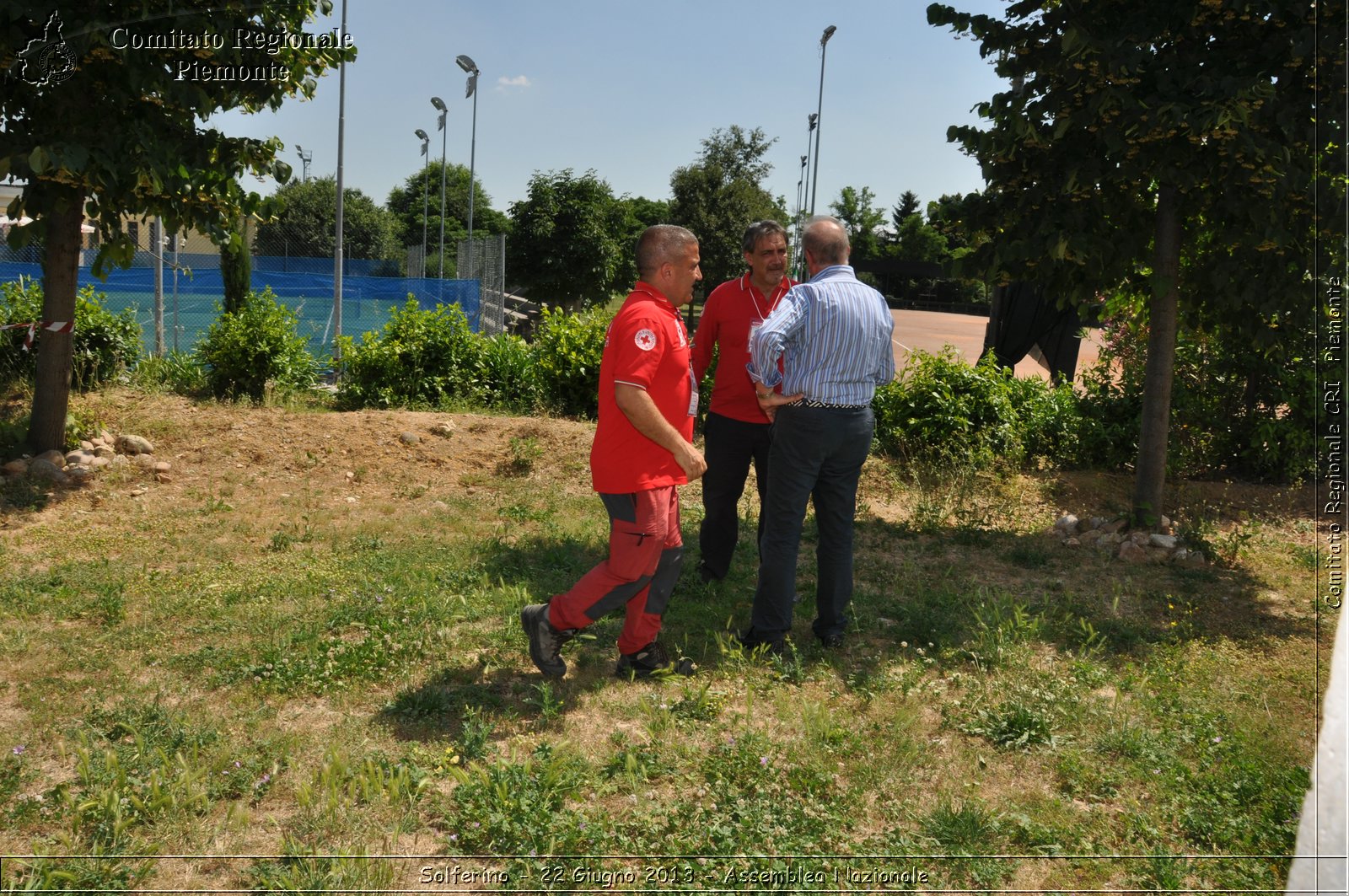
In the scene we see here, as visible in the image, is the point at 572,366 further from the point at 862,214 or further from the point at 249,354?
the point at 862,214

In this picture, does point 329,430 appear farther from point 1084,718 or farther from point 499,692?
point 1084,718

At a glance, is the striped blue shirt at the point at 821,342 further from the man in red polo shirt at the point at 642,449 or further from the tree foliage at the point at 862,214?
the tree foliage at the point at 862,214

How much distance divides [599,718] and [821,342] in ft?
6.01

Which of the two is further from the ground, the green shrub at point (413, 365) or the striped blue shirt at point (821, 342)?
the striped blue shirt at point (821, 342)

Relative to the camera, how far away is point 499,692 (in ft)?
13.5

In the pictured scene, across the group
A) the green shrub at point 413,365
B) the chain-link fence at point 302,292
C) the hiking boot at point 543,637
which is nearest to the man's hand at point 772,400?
the hiking boot at point 543,637

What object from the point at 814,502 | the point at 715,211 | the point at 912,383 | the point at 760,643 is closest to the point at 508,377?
the point at 912,383

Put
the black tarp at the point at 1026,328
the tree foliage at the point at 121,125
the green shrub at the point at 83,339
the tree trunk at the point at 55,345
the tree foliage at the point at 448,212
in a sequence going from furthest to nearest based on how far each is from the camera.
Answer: the tree foliage at the point at 448,212 → the black tarp at the point at 1026,328 → the green shrub at the point at 83,339 → the tree trunk at the point at 55,345 → the tree foliage at the point at 121,125

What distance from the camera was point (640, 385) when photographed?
3920 millimetres

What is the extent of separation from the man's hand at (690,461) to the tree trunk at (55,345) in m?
5.61

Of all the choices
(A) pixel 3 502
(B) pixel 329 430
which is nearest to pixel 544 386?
(B) pixel 329 430

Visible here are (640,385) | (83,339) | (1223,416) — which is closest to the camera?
(640,385)

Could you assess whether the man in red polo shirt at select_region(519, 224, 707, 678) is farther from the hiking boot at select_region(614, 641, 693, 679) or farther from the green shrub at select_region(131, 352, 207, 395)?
the green shrub at select_region(131, 352, 207, 395)

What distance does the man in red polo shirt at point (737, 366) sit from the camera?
5.24 m
